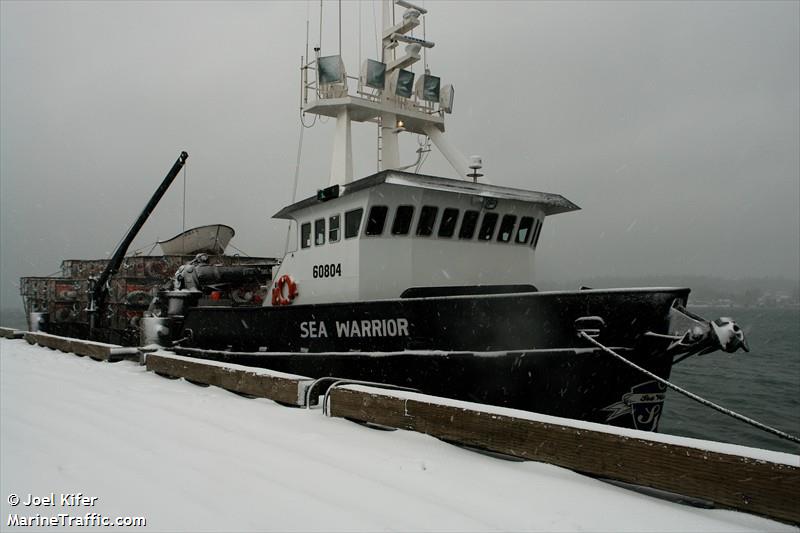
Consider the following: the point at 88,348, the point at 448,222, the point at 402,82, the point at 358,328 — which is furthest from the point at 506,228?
the point at 88,348

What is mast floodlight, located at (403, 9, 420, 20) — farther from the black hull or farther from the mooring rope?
the mooring rope

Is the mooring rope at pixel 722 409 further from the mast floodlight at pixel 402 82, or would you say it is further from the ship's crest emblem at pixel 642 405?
the mast floodlight at pixel 402 82

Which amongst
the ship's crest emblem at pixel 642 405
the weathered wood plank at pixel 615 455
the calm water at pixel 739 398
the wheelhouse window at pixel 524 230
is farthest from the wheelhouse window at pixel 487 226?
the calm water at pixel 739 398

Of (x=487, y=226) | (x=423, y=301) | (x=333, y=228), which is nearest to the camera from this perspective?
(x=423, y=301)

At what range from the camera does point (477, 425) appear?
3.80 metres

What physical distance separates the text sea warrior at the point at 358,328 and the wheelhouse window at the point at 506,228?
10.5ft

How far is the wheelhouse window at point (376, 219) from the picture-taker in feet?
27.3

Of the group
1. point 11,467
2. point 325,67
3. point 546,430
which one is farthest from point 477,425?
point 325,67

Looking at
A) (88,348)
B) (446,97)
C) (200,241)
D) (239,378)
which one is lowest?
(88,348)

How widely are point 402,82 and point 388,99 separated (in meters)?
0.47

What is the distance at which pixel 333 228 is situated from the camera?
29.8 ft

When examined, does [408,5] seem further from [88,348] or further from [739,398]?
[739,398]

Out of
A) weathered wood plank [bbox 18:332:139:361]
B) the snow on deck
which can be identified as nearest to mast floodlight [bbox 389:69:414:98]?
weathered wood plank [bbox 18:332:139:361]

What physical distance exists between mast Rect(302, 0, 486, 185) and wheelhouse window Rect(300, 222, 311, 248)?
6.13 feet
